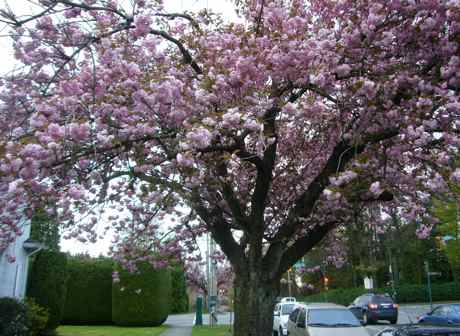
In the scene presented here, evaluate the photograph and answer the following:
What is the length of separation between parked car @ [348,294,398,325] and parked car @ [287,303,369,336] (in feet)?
31.0

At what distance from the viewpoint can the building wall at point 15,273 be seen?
42.8ft

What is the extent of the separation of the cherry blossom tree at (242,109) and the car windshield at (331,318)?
11.3 ft

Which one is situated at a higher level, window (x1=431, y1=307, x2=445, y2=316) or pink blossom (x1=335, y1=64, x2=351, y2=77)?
pink blossom (x1=335, y1=64, x2=351, y2=77)

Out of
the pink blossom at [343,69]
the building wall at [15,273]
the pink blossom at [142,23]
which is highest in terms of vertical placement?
the pink blossom at [142,23]

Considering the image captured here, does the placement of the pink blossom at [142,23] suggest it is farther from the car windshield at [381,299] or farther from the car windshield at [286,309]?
the car windshield at [381,299]

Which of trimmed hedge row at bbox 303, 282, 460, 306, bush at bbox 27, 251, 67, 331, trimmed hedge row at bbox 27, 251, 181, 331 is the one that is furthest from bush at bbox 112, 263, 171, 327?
trimmed hedge row at bbox 303, 282, 460, 306

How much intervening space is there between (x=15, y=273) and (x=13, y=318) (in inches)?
122

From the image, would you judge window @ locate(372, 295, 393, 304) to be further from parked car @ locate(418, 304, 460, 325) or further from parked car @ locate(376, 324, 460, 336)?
parked car @ locate(376, 324, 460, 336)

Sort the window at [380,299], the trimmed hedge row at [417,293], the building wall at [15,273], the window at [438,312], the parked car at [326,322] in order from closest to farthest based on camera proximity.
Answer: the parked car at [326,322]
the building wall at [15,273]
the window at [438,312]
the window at [380,299]
the trimmed hedge row at [417,293]

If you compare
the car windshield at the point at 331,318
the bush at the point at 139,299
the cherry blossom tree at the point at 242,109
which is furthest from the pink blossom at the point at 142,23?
the bush at the point at 139,299

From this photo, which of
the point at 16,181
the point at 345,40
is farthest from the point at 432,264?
the point at 16,181

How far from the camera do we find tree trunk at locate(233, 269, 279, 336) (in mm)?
7594

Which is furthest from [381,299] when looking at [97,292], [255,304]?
[255,304]

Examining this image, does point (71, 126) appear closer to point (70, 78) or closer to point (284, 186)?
point (70, 78)
